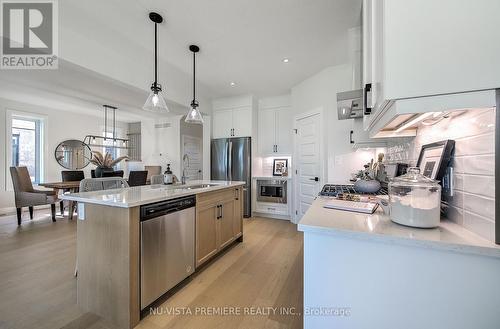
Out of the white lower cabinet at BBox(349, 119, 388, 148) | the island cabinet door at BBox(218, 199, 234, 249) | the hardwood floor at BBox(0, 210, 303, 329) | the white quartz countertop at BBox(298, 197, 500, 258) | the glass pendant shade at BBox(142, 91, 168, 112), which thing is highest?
Result: the glass pendant shade at BBox(142, 91, 168, 112)

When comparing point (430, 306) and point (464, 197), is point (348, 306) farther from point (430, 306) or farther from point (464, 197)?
point (464, 197)

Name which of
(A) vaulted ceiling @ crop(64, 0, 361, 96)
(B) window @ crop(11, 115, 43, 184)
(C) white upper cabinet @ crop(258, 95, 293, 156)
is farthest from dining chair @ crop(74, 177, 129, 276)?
(B) window @ crop(11, 115, 43, 184)

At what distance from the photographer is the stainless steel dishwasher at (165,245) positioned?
1.51 m

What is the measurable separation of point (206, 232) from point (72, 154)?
19.3ft

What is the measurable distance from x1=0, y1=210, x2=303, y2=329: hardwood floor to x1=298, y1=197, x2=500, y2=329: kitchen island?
33.8 inches

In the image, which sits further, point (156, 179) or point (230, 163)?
point (230, 163)

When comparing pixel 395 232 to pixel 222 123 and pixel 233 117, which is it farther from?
pixel 222 123

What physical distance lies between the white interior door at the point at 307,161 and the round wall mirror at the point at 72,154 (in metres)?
5.82

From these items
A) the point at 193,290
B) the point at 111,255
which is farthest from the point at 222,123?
the point at 111,255

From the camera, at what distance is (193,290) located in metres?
1.86

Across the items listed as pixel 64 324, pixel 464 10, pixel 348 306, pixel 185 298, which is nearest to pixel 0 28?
pixel 64 324

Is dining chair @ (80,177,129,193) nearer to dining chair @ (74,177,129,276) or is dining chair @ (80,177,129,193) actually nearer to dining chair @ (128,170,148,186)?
dining chair @ (74,177,129,276)

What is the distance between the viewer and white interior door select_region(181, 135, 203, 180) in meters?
5.19

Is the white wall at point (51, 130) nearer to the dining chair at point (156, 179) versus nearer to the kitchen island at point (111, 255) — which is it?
the dining chair at point (156, 179)
